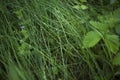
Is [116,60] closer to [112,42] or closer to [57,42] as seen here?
[112,42]

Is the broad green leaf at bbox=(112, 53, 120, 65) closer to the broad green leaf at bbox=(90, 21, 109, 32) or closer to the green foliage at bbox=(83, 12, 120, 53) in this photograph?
the green foliage at bbox=(83, 12, 120, 53)

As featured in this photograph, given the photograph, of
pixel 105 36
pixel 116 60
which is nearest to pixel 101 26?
pixel 105 36

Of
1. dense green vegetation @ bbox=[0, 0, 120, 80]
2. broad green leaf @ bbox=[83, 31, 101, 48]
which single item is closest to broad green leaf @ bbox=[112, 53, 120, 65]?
dense green vegetation @ bbox=[0, 0, 120, 80]

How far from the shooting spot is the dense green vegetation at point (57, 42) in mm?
1426

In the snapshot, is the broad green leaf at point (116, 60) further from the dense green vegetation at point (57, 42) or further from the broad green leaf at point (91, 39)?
the broad green leaf at point (91, 39)

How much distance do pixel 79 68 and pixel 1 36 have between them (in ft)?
1.62

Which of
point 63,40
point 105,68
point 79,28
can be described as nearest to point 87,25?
point 79,28

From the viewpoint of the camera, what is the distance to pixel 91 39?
4.68 ft

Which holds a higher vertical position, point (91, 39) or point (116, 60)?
point (91, 39)

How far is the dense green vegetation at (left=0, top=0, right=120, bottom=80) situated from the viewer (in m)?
1.43

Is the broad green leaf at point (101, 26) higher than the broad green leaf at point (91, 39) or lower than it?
higher

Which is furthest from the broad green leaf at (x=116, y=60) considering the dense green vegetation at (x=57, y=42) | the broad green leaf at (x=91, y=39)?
the broad green leaf at (x=91, y=39)

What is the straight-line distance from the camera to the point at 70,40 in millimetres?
1583

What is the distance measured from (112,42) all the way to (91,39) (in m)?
0.11
